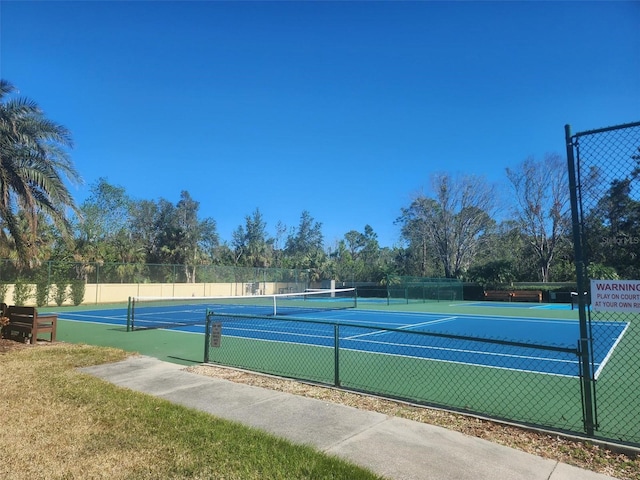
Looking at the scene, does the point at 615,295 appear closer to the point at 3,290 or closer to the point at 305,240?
the point at 3,290

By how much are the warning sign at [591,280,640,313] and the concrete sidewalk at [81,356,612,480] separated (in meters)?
1.66

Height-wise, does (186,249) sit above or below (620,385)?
above

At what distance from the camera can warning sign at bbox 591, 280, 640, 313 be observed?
177 inches

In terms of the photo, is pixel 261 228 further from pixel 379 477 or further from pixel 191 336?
pixel 379 477

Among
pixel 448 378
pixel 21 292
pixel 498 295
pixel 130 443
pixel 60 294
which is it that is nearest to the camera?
pixel 130 443

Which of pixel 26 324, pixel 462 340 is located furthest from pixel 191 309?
pixel 462 340

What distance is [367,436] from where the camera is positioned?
5.09 meters

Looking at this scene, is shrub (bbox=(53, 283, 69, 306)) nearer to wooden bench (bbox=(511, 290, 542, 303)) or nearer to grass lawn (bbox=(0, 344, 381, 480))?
grass lawn (bbox=(0, 344, 381, 480))

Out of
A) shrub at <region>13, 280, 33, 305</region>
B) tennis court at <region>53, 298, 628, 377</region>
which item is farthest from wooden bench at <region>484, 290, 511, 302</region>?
shrub at <region>13, 280, 33, 305</region>

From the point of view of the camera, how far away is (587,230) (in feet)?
16.6

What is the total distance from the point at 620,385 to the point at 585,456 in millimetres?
4321

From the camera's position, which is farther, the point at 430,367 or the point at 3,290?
the point at 3,290

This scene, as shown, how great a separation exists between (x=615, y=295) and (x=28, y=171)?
547 inches

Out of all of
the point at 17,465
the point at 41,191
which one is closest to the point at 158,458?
the point at 17,465
